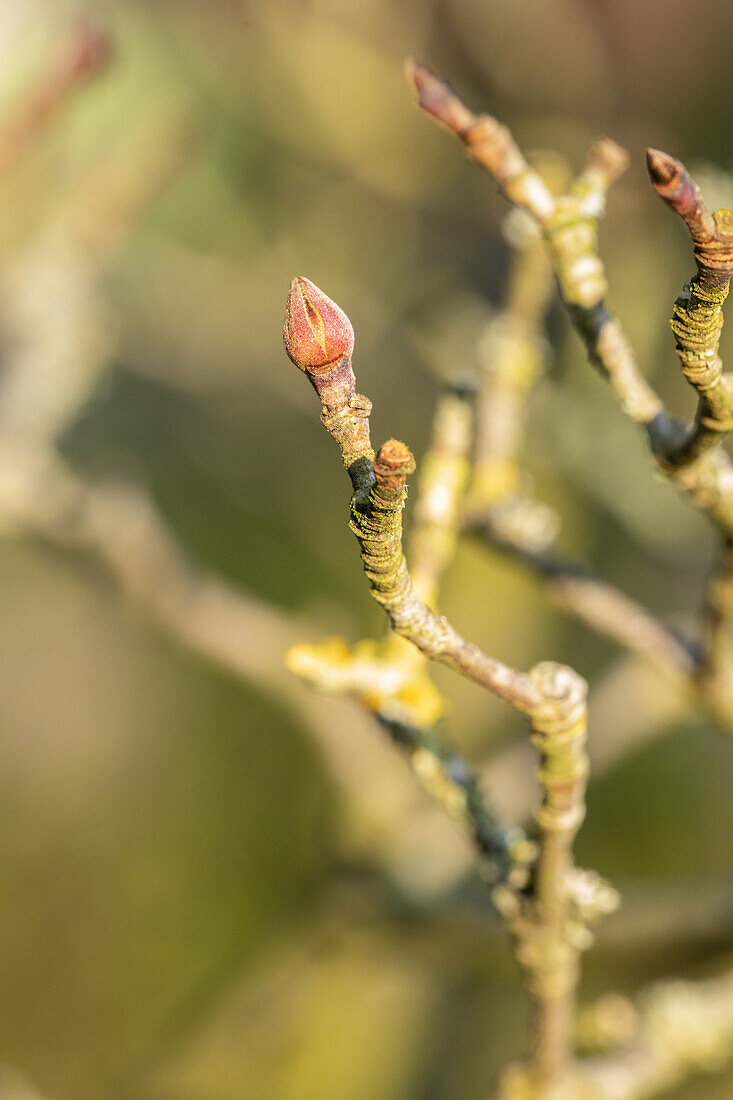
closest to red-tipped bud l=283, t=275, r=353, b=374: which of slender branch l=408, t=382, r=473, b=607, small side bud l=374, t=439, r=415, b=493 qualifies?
small side bud l=374, t=439, r=415, b=493

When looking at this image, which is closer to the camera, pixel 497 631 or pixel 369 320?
pixel 369 320

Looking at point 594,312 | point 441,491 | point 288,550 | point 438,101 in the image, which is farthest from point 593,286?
point 288,550

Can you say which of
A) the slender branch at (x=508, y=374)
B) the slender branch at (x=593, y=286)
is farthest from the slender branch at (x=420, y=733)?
the slender branch at (x=508, y=374)

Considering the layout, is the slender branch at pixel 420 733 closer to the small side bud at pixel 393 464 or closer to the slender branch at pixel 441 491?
the slender branch at pixel 441 491

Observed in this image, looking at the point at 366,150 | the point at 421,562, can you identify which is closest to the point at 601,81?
the point at 366,150

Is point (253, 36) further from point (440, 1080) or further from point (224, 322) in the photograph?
point (440, 1080)

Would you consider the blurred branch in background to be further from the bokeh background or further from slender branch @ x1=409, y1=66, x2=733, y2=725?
slender branch @ x1=409, y1=66, x2=733, y2=725

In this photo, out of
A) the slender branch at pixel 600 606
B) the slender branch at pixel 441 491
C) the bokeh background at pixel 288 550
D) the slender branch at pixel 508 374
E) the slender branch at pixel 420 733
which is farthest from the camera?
the bokeh background at pixel 288 550
